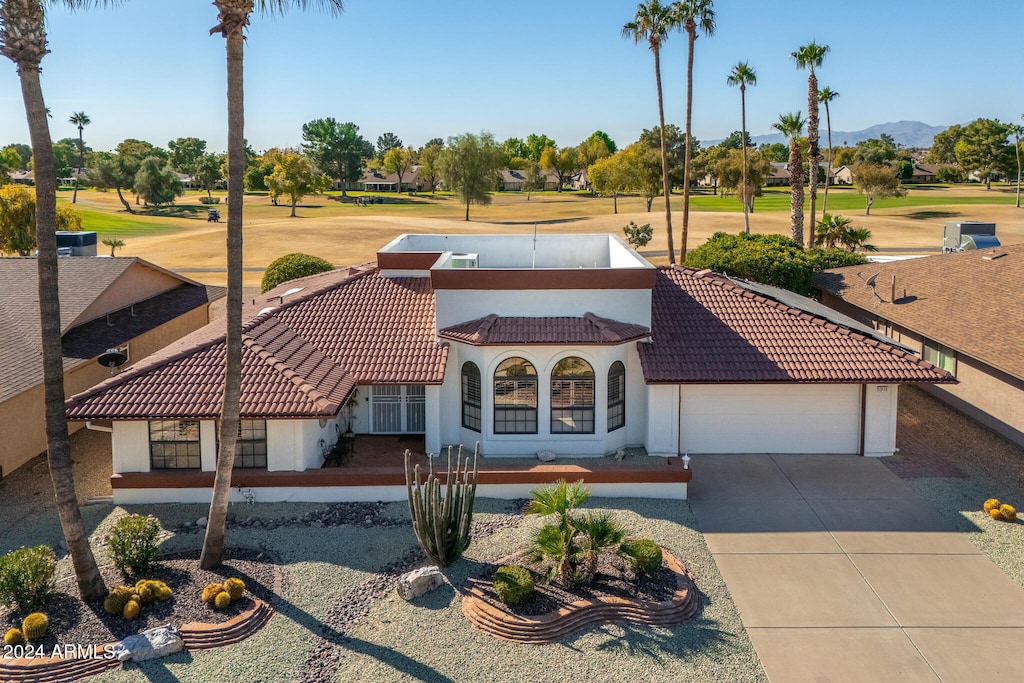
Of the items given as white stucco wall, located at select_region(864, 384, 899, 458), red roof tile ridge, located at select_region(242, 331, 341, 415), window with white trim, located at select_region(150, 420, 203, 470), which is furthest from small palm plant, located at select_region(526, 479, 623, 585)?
white stucco wall, located at select_region(864, 384, 899, 458)

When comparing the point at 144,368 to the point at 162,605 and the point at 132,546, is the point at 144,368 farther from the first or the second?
the point at 162,605

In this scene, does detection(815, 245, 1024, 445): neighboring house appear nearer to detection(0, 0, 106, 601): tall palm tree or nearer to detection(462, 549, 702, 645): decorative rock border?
detection(462, 549, 702, 645): decorative rock border

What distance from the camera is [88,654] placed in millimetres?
12383

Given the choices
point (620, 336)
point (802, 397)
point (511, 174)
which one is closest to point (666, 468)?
point (620, 336)

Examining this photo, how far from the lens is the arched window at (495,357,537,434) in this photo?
20562 mm

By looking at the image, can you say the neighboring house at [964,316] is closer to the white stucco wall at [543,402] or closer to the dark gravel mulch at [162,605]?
the white stucco wall at [543,402]

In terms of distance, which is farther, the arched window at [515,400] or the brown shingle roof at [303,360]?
the arched window at [515,400]

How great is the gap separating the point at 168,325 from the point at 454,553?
18.4 m

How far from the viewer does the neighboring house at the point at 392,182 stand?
498 feet

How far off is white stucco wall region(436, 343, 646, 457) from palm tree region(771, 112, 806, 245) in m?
32.9

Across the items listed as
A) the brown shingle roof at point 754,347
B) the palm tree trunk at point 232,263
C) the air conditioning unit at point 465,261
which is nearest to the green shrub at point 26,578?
the palm tree trunk at point 232,263

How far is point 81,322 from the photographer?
25.7m

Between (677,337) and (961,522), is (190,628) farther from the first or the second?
(961,522)

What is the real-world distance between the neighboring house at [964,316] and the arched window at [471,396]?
12719mm
